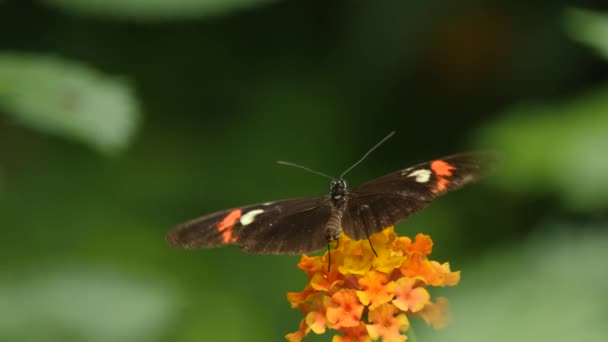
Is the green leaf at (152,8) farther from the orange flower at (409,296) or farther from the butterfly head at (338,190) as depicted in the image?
the orange flower at (409,296)

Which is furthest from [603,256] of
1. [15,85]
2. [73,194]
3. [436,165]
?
[73,194]

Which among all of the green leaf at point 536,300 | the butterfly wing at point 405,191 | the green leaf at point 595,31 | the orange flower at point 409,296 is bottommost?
the green leaf at point 536,300

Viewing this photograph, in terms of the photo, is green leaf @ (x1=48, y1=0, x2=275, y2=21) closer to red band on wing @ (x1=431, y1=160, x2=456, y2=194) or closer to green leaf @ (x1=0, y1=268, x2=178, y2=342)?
green leaf @ (x1=0, y1=268, x2=178, y2=342)

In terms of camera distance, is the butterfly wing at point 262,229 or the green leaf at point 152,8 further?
the green leaf at point 152,8

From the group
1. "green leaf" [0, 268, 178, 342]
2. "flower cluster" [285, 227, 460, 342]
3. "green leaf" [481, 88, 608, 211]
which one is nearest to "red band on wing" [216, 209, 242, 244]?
"flower cluster" [285, 227, 460, 342]

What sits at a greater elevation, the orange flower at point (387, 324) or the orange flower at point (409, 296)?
the orange flower at point (409, 296)

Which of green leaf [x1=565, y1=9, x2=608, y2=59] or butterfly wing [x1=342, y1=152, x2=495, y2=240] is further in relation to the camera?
green leaf [x1=565, y1=9, x2=608, y2=59]

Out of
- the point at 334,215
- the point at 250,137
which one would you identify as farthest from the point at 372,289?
the point at 250,137

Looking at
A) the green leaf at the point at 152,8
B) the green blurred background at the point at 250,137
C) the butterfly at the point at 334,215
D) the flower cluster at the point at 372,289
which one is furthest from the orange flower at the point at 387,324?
the green leaf at the point at 152,8

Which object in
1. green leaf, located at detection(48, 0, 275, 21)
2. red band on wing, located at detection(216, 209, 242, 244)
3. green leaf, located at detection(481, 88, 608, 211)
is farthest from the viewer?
green leaf, located at detection(48, 0, 275, 21)
